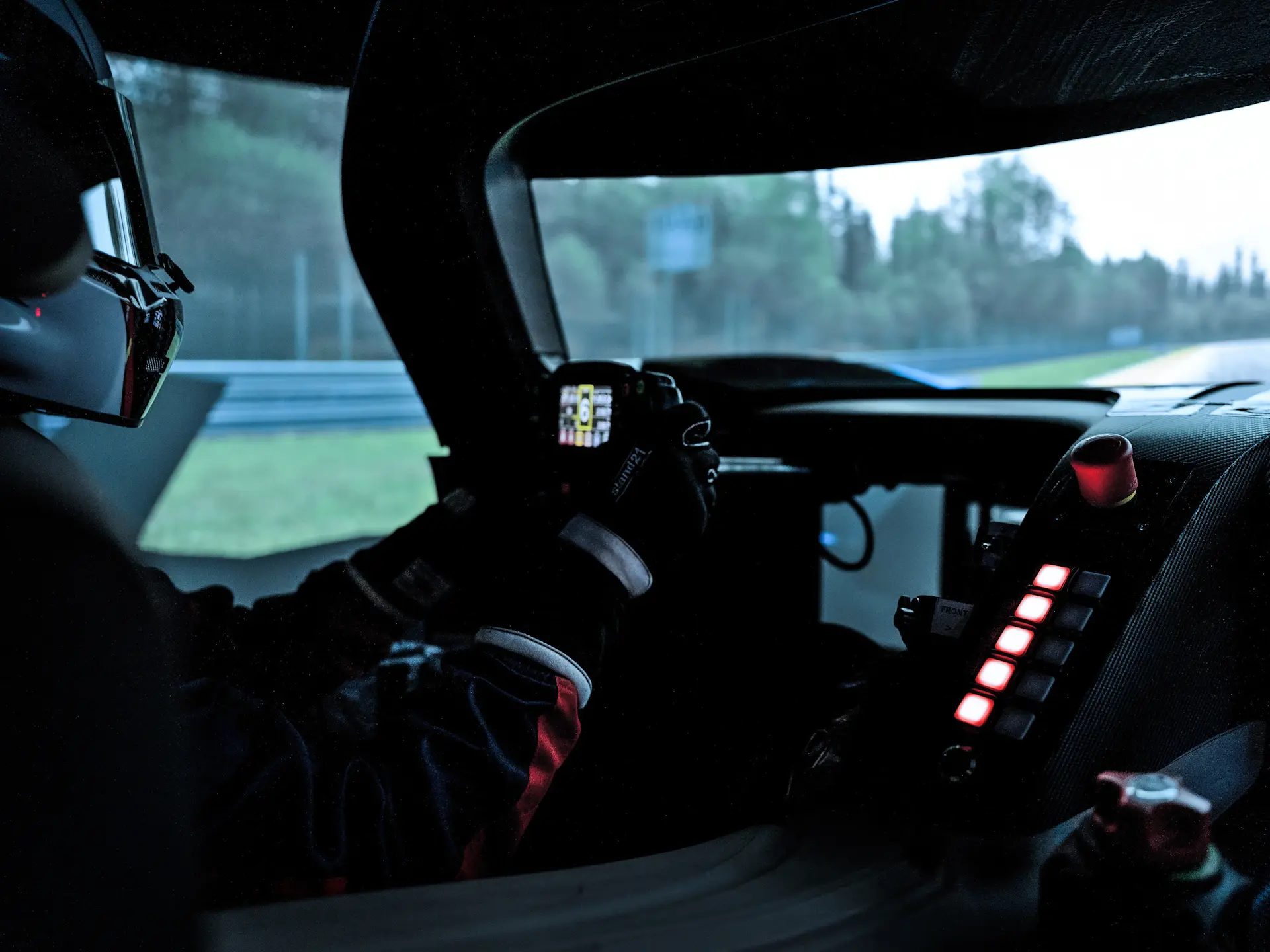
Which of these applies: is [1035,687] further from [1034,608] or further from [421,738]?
[421,738]

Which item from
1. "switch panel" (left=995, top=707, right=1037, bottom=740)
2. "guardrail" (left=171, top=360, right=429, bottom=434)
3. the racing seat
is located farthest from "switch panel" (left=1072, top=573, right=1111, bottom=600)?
"guardrail" (left=171, top=360, right=429, bottom=434)

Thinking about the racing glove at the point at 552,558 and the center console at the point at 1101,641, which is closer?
the center console at the point at 1101,641

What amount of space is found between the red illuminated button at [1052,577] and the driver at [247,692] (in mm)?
445

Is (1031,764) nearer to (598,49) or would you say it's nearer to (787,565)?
(787,565)

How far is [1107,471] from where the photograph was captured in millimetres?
833

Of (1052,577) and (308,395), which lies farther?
(308,395)

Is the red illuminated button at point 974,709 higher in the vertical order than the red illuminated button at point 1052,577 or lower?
lower

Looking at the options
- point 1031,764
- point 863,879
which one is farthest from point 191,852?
point 1031,764

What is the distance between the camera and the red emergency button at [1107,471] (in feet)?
2.72

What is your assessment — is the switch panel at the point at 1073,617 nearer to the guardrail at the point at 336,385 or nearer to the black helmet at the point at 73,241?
the black helmet at the point at 73,241

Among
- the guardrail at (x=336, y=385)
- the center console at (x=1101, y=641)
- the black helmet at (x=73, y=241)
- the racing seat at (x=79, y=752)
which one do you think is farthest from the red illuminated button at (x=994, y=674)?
the guardrail at (x=336, y=385)

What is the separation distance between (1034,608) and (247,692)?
0.80 metres

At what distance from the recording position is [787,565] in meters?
1.73

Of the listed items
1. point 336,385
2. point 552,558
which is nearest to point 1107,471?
point 552,558
